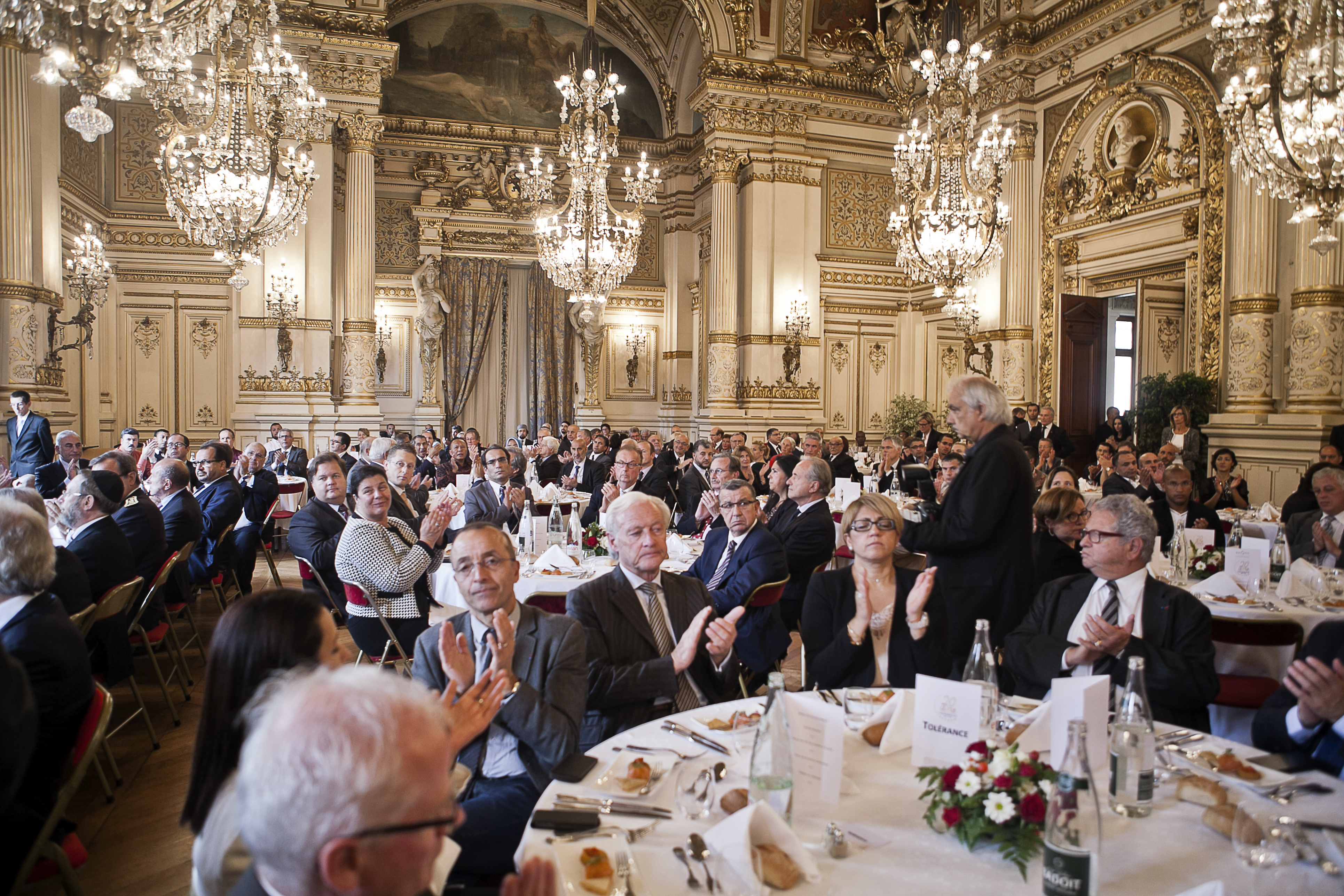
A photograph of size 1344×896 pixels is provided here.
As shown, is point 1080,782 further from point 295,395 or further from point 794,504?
point 295,395

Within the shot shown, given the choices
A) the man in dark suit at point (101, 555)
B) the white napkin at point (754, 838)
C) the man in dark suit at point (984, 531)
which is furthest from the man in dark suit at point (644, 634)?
the man in dark suit at point (101, 555)

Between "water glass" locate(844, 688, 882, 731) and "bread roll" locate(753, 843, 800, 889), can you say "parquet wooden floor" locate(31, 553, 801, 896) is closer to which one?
"water glass" locate(844, 688, 882, 731)

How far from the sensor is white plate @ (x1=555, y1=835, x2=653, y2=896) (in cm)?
156

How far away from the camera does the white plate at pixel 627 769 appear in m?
1.95

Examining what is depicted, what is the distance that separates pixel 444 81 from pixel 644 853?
17.1m

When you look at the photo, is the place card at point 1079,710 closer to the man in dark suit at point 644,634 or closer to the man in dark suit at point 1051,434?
the man in dark suit at point 644,634

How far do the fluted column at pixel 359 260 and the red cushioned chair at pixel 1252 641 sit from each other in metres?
11.6

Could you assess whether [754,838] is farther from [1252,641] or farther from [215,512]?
[215,512]

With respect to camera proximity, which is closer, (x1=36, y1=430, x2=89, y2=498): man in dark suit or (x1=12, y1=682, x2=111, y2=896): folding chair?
(x1=12, y1=682, x2=111, y2=896): folding chair

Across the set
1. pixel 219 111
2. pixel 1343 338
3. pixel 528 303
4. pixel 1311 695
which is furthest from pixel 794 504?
pixel 528 303

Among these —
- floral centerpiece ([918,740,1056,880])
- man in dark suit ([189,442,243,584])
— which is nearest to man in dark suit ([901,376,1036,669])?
floral centerpiece ([918,740,1056,880])

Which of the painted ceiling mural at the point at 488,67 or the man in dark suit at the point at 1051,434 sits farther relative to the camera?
the painted ceiling mural at the point at 488,67

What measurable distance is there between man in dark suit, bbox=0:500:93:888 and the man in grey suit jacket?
971mm

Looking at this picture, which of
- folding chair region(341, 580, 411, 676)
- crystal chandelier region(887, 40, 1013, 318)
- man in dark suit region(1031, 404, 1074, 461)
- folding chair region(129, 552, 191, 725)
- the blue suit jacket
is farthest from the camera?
man in dark suit region(1031, 404, 1074, 461)
